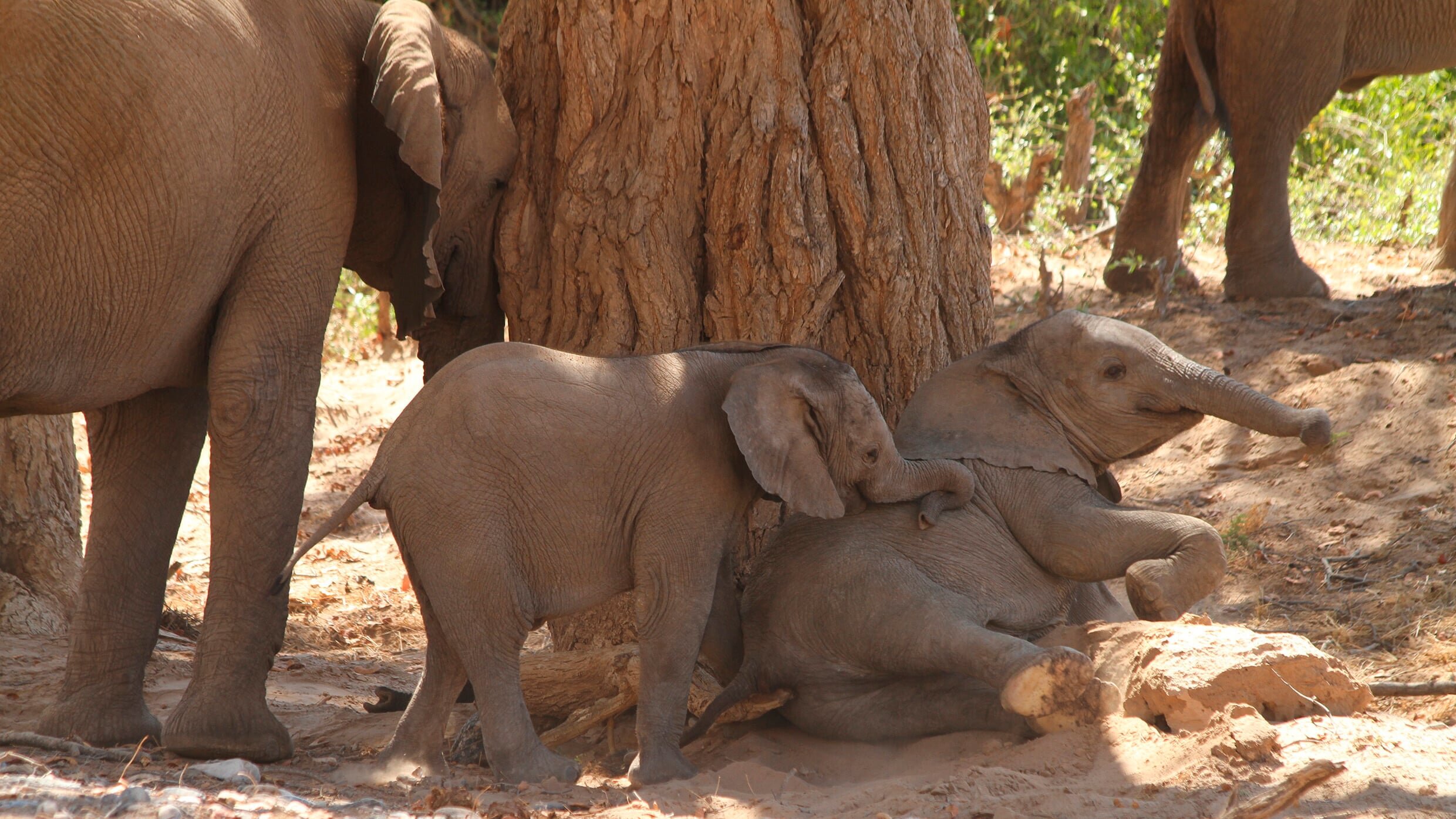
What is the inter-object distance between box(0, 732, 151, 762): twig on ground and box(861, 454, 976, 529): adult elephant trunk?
8.25 feet

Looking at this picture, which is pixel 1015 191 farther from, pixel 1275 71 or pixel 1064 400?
pixel 1064 400

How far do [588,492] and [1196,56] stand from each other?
549 cm

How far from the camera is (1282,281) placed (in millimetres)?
8250

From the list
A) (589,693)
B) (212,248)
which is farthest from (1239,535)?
(212,248)

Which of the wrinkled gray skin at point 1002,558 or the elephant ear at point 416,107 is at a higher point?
the elephant ear at point 416,107

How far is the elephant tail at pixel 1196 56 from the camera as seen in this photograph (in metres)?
8.11

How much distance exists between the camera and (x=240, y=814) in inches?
132

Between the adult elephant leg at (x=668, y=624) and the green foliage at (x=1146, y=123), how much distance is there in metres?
7.14

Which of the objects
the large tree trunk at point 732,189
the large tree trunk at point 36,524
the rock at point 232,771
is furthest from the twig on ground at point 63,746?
the large tree trunk at point 36,524

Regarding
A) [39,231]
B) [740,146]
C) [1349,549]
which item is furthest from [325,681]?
[1349,549]

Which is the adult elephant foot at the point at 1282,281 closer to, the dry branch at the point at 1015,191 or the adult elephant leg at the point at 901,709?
the dry branch at the point at 1015,191

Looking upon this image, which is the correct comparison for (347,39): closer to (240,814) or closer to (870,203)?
(870,203)

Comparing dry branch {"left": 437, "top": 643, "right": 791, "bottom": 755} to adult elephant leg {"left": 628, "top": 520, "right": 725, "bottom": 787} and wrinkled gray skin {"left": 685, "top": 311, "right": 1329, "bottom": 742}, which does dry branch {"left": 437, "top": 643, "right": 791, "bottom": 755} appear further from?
adult elephant leg {"left": 628, "top": 520, "right": 725, "bottom": 787}

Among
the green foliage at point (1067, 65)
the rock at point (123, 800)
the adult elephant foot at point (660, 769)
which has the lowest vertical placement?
the adult elephant foot at point (660, 769)
